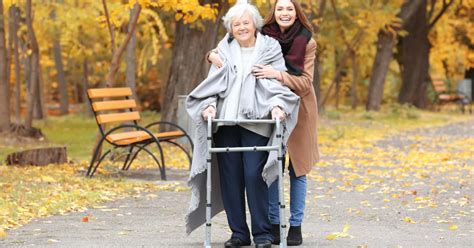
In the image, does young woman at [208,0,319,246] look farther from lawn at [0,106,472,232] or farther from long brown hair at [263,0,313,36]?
lawn at [0,106,472,232]

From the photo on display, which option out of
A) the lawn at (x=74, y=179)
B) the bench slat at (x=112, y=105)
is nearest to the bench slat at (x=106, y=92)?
the bench slat at (x=112, y=105)

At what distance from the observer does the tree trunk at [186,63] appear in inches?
739

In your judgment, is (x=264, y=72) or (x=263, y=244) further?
(x=263, y=244)

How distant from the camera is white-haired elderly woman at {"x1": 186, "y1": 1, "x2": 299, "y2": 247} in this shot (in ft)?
23.4

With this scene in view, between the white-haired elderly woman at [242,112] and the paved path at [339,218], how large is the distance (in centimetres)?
52

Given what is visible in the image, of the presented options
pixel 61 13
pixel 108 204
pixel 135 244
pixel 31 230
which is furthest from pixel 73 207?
pixel 61 13

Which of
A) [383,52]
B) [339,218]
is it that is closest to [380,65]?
[383,52]

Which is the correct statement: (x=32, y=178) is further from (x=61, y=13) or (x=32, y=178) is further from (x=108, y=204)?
(x=61, y=13)

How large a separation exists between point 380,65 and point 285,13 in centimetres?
2523

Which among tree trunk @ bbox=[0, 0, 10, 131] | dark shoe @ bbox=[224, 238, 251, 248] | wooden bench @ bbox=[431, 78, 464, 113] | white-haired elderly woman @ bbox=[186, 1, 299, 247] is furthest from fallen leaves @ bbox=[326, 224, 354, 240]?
wooden bench @ bbox=[431, 78, 464, 113]

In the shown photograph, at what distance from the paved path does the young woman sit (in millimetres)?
335

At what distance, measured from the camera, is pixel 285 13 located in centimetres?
738

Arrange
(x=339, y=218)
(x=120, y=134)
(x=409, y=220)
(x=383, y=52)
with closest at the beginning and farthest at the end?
(x=409, y=220), (x=339, y=218), (x=120, y=134), (x=383, y=52)

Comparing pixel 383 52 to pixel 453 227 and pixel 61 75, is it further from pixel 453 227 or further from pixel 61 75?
pixel 453 227
